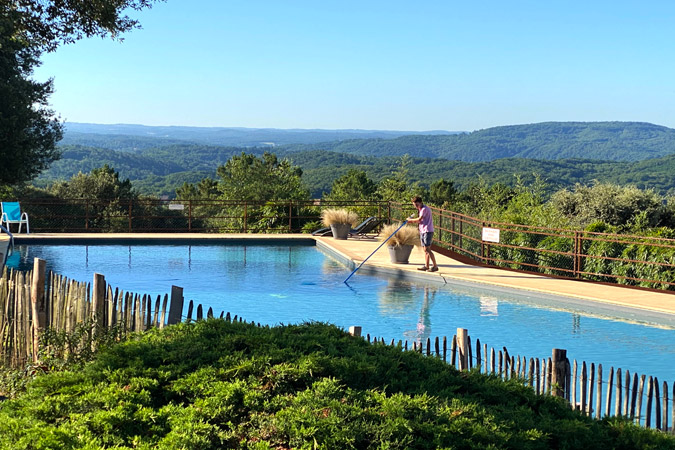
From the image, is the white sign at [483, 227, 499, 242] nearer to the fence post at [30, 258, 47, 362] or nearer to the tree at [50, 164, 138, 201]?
the fence post at [30, 258, 47, 362]

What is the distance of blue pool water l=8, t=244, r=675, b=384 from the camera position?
10078 millimetres

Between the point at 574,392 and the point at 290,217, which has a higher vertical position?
the point at 290,217

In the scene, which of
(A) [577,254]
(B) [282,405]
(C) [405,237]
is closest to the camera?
(B) [282,405]

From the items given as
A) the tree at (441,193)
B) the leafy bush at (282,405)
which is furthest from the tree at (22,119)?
the tree at (441,193)

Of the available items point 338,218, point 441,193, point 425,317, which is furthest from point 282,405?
point 441,193

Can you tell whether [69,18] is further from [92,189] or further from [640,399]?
[92,189]

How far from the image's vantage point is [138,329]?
6375mm

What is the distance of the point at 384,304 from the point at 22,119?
1192 cm

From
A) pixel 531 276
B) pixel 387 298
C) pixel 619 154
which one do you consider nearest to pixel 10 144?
pixel 387 298

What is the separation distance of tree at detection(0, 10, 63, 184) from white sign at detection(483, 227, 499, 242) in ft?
37.6

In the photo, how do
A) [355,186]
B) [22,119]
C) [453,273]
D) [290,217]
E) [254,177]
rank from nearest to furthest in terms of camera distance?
1. [453,273]
2. [22,119]
3. [290,217]
4. [254,177]
5. [355,186]

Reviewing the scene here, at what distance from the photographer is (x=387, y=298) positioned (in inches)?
512

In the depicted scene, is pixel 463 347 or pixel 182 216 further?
pixel 182 216

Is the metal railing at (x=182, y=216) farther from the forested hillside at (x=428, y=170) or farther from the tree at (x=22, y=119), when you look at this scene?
the forested hillside at (x=428, y=170)
